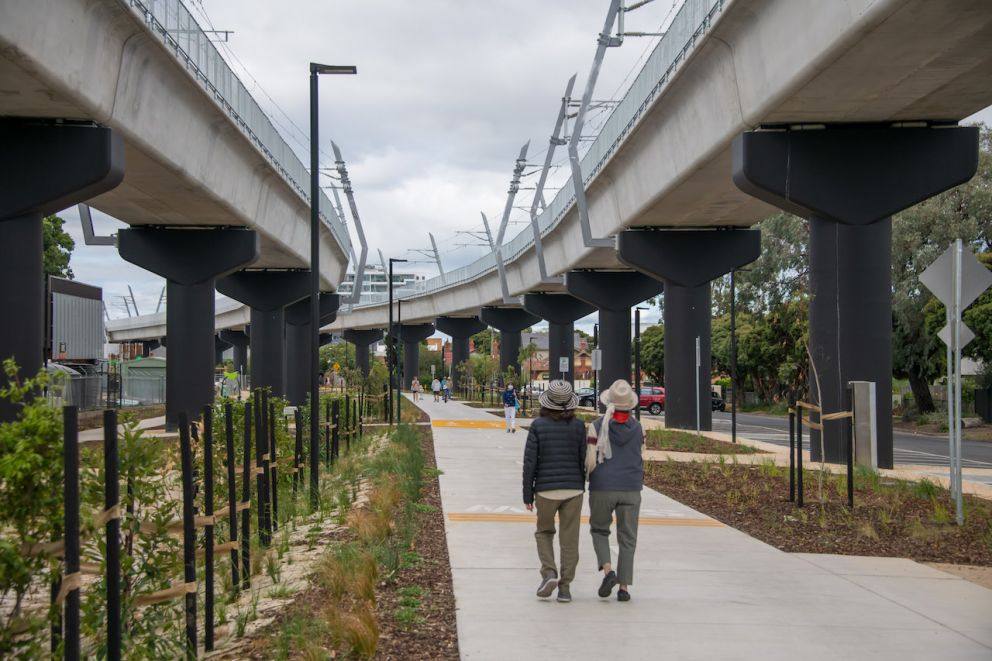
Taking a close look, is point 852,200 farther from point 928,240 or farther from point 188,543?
point 928,240

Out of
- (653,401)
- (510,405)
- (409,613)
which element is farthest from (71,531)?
(653,401)

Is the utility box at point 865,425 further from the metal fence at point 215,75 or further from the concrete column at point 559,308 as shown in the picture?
the concrete column at point 559,308

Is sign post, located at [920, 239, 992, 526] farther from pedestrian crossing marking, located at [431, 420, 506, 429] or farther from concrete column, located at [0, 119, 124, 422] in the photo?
pedestrian crossing marking, located at [431, 420, 506, 429]

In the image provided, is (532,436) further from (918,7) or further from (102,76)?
(102,76)

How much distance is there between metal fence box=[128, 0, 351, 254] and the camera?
20.0 metres

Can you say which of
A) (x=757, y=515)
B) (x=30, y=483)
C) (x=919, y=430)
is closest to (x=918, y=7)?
(x=757, y=515)

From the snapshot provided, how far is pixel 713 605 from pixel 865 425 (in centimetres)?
1412

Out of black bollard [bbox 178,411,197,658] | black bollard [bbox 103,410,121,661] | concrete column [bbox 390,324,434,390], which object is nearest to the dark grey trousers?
black bollard [bbox 178,411,197,658]

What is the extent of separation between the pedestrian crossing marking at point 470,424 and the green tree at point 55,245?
3801 cm

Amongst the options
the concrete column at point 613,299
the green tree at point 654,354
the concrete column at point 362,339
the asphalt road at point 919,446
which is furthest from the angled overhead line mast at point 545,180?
the concrete column at point 362,339

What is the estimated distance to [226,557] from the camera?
11062mm

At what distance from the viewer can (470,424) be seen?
1594 inches

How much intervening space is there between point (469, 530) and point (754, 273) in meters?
51.3

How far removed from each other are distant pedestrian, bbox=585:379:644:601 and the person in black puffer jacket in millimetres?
140
